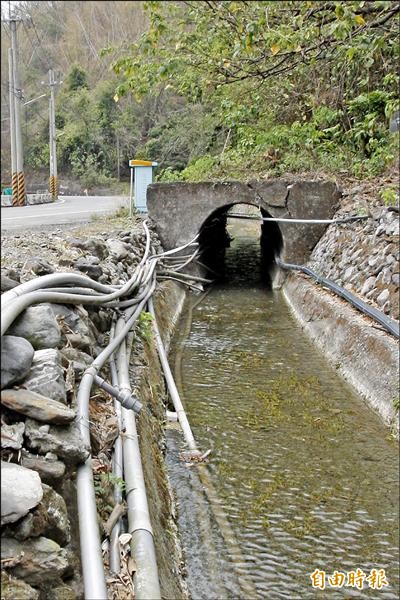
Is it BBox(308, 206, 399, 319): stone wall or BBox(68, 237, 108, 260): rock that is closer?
BBox(68, 237, 108, 260): rock

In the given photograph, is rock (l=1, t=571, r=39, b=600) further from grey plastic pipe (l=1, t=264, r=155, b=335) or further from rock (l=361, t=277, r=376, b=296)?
rock (l=361, t=277, r=376, b=296)

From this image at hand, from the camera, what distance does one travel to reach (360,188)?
10945 millimetres

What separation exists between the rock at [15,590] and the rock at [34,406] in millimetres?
723

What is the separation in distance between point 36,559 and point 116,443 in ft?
4.48

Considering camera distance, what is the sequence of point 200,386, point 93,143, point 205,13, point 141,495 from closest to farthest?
point 141,495, point 205,13, point 200,386, point 93,143

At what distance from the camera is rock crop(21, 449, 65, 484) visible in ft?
8.38

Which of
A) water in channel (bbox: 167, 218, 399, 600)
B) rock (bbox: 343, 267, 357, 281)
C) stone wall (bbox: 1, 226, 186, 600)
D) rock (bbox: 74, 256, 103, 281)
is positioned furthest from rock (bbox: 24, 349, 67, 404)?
rock (bbox: 343, 267, 357, 281)

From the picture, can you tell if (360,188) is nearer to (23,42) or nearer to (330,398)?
(330,398)

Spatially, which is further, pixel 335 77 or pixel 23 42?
pixel 335 77

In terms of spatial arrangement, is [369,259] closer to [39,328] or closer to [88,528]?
[39,328]

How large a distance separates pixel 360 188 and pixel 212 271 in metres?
4.97

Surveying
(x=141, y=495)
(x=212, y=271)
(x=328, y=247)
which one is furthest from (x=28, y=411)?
(x=212, y=271)

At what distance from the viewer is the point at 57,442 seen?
2.68m

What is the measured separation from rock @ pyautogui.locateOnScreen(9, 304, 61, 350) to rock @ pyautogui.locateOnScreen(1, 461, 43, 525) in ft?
3.42
